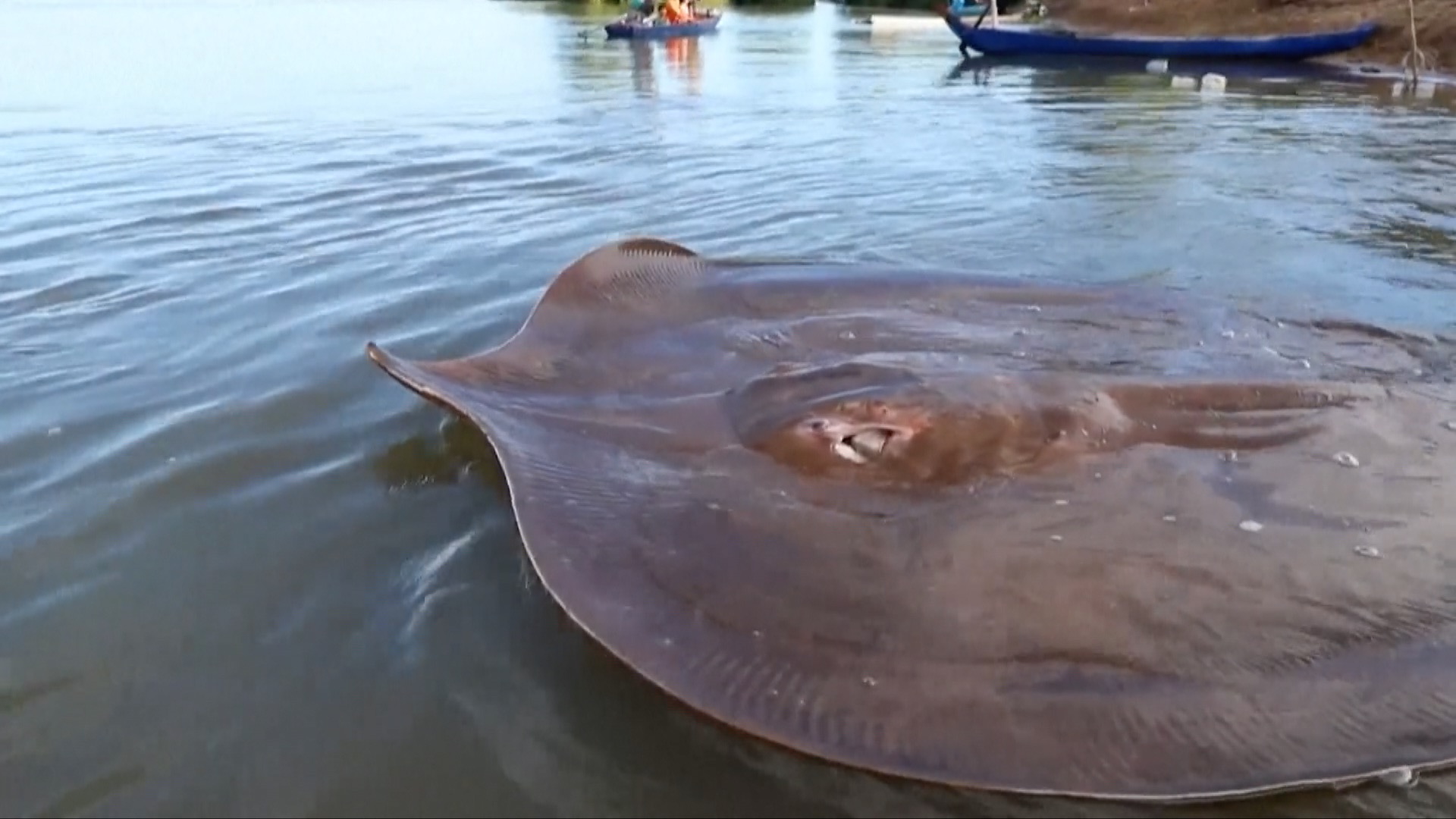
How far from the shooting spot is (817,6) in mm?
55406

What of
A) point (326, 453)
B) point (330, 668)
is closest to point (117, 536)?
point (326, 453)

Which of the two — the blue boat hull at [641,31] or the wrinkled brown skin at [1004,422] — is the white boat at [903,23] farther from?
the wrinkled brown skin at [1004,422]

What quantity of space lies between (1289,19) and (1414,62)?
395 inches

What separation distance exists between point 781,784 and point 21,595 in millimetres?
2232

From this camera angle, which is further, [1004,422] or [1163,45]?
[1163,45]

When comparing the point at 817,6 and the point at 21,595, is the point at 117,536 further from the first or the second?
the point at 817,6

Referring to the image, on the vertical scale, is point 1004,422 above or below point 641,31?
below

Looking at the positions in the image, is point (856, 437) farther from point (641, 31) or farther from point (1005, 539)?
point (641, 31)

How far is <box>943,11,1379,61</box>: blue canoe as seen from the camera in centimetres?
1947

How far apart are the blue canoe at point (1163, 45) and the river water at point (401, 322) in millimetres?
5316

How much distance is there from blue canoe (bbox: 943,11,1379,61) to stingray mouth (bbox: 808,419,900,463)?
2076 centimetres

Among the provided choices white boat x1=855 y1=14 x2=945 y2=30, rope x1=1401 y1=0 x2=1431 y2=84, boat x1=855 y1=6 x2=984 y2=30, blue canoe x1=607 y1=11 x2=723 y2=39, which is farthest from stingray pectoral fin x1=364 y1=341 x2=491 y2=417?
white boat x1=855 y1=14 x2=945 y2=30

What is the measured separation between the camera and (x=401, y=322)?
5.15 m

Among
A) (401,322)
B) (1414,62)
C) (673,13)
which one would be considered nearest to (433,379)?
(401,322)
